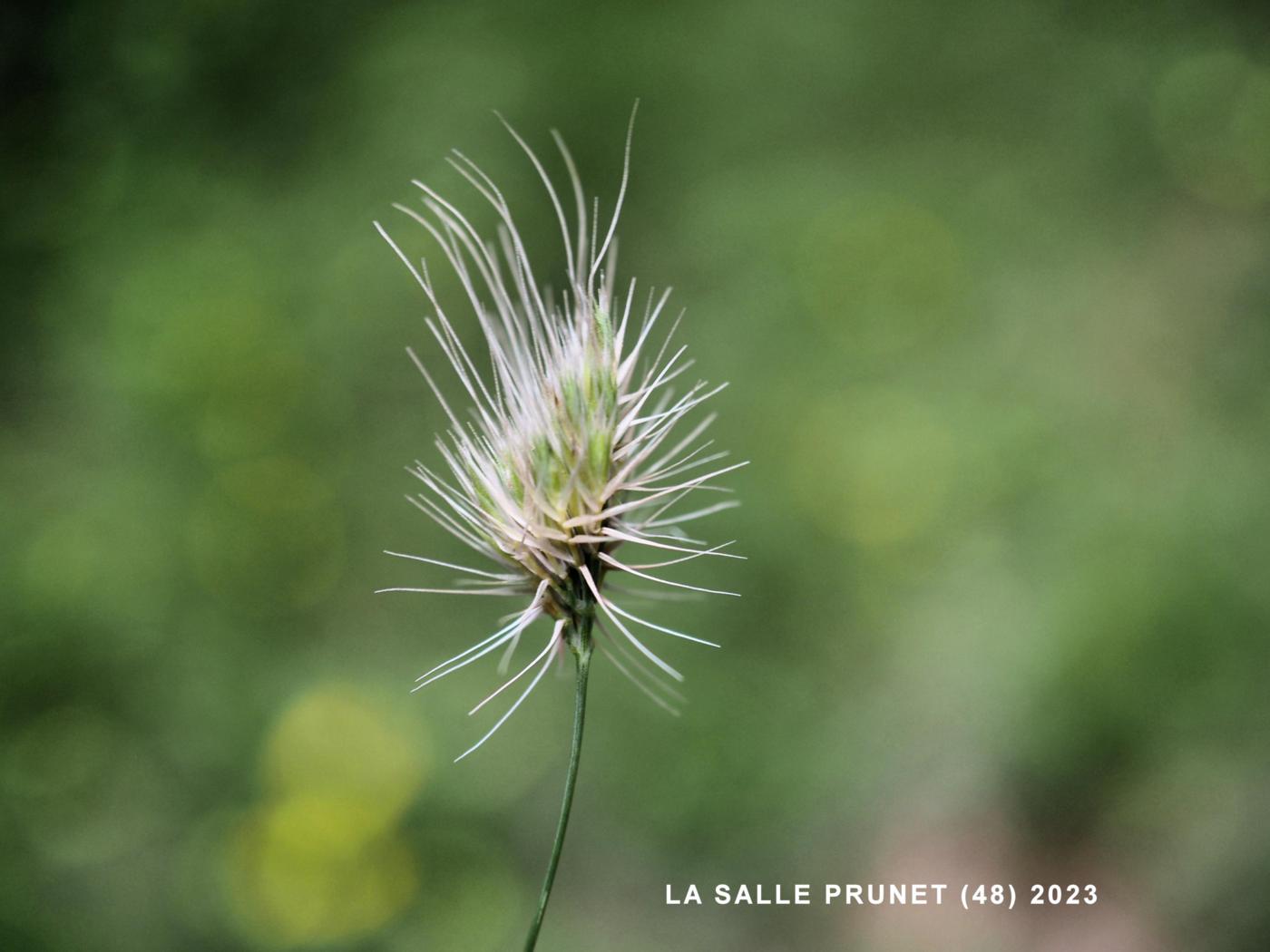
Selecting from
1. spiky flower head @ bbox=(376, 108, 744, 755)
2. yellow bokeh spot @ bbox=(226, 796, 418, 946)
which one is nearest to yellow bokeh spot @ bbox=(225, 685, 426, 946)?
yellow bokeh spot @ bbox=(226, 796, 418, 946)

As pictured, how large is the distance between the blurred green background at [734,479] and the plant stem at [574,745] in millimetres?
1562

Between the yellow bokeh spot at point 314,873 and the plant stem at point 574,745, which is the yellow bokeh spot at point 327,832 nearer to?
the yellow bokeh spot at point 314,873

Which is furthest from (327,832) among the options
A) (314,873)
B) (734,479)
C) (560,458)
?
(560,458)

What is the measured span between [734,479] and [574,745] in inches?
81.5

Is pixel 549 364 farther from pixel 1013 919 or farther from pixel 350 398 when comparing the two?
pixel 350 398

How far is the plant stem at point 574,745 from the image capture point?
648 millimetres

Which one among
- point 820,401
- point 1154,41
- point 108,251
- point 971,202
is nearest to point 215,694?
point 108,251

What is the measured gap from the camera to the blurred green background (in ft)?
7.30

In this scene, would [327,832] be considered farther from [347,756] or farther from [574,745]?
[574,745]

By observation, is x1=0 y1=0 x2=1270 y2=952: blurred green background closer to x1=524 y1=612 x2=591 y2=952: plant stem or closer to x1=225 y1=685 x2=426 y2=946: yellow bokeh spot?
x1=225 y1=685 x2=426 y2=946: yellow bokeh spot

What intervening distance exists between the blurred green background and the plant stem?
5.13ft

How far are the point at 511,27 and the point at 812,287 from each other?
122 cm

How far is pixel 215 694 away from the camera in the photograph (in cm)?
243

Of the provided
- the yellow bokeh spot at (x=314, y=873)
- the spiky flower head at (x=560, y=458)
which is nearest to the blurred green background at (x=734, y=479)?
the yellow bokeh spot at (x=314, y=873)
